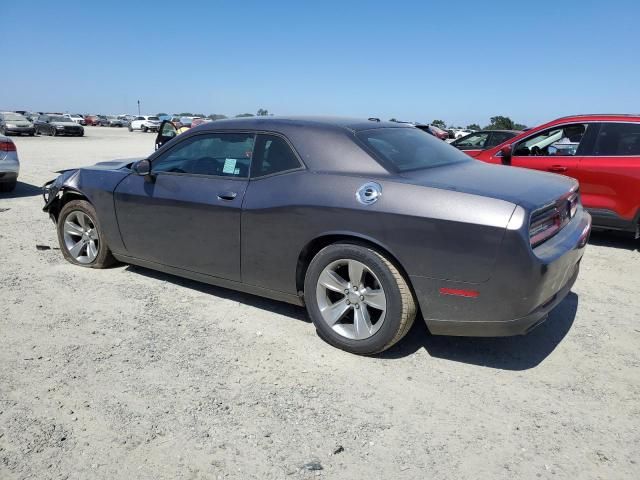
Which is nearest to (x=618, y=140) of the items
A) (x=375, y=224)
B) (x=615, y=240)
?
(x=615, y=240)

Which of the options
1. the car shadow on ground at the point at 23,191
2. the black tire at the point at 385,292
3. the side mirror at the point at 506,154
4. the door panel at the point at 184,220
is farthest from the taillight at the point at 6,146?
the side mirror at the point at 506,154

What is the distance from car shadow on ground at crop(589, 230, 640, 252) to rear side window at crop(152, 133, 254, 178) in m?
5.01

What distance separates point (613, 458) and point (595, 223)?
14.9 ft

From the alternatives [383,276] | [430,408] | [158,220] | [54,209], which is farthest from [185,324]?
[54,209]

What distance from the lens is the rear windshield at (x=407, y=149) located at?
3547 mm

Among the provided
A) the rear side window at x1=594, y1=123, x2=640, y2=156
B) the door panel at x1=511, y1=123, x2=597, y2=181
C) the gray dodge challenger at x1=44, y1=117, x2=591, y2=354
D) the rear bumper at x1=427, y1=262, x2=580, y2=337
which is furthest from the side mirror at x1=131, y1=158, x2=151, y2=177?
the rear side window at x1=594, y1=123, x2=640, y2=156

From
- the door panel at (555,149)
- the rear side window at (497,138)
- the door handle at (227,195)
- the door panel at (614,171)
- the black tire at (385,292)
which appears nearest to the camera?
the black tire at (385,292)

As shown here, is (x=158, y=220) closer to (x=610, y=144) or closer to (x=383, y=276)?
(x=383, y=276)

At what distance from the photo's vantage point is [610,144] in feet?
20.7

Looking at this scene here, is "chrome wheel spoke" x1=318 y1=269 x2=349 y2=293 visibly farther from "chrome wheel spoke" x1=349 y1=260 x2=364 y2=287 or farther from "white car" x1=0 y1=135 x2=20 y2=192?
"white car" x1=0 y1=135 x2=20 y2=192

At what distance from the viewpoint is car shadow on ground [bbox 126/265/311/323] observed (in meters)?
4.20

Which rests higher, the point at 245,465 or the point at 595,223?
the point at 595,223

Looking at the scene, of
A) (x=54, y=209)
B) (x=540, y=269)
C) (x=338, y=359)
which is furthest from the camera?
(x=54, y=209)

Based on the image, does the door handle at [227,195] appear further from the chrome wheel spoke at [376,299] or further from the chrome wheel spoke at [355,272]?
the chrome wheel spoke at [376,299]
